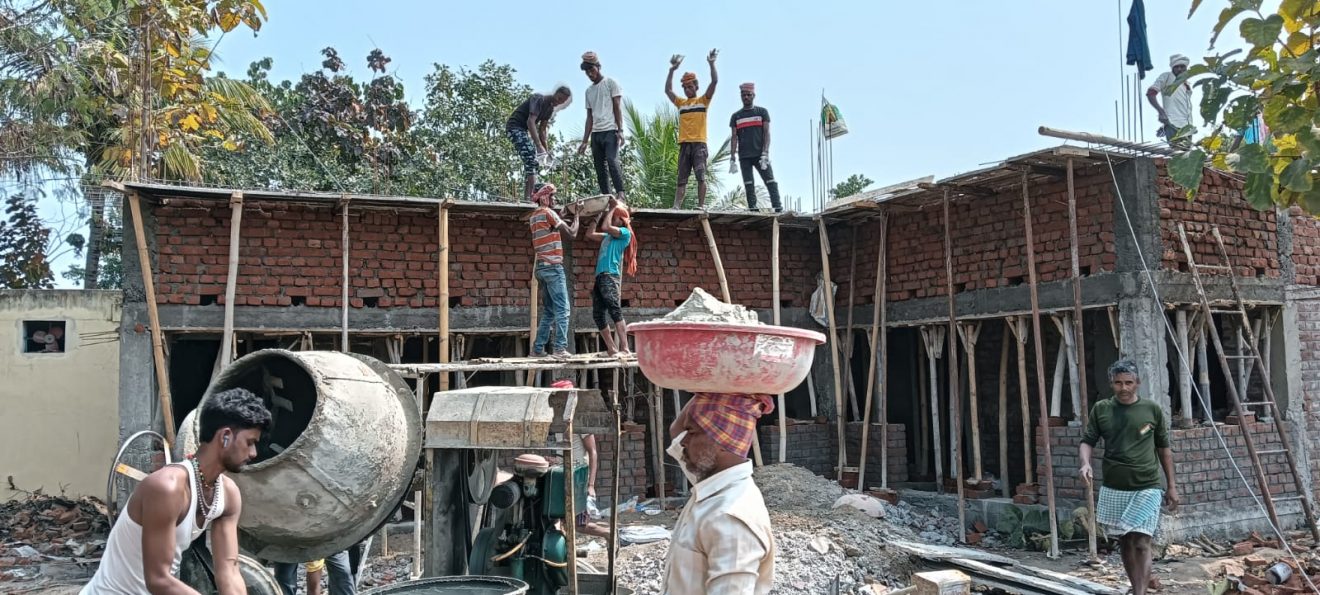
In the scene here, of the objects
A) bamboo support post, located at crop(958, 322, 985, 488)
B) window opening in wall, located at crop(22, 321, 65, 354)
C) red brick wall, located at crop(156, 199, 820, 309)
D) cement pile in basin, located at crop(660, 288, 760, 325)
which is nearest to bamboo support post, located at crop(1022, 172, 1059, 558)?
bamboo support post, located at crop(958, 322, 985, 488)

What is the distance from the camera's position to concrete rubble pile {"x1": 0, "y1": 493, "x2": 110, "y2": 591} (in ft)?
29.5

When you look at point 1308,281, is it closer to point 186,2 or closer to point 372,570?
point 372,570

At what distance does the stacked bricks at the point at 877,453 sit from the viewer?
11094mm

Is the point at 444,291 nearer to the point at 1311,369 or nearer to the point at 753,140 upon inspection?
the point at 753,140

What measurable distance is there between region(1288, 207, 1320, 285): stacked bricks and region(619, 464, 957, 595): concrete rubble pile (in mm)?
4381

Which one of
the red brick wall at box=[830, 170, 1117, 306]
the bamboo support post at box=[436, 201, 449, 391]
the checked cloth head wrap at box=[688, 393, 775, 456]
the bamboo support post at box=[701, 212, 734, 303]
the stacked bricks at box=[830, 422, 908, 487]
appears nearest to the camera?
the checked cloth head wrap at box=[688, 393, 775, 456]

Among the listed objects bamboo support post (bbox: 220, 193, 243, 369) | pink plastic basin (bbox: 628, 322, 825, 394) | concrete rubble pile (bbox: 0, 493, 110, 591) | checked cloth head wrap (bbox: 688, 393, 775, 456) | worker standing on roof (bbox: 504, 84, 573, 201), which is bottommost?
concrete rubble pile (bbox: 0, 493, 110, 591)

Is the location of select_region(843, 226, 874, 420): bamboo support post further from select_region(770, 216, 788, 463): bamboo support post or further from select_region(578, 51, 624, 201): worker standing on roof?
select_region(578, 51, 624, 201): worker standing on roof

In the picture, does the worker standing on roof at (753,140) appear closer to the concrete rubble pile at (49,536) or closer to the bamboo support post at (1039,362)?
the bamboo support post at (1039,362)

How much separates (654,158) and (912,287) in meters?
7.69

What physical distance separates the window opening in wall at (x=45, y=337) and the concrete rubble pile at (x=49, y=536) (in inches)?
72.2

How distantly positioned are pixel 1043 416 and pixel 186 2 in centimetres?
993

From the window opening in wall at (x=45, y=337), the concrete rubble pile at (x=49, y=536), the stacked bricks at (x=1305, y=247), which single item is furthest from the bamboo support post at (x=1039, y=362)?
the window opening in wall at (x=45, y=337)

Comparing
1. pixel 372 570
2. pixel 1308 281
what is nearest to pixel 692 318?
pixel 372 570
